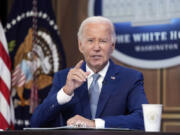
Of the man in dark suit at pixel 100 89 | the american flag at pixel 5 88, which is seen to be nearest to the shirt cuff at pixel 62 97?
the man in dark suit at pixel 100 89

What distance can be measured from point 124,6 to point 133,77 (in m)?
1.72

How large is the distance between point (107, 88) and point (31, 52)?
1981mm

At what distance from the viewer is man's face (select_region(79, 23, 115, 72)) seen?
2473mm

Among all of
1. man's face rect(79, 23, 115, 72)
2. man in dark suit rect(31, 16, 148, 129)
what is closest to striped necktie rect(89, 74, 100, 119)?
man in dark suit rect(31, 16, 148, 129)

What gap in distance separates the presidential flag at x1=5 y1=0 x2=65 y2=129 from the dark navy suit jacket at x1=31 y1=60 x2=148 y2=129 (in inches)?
63.5

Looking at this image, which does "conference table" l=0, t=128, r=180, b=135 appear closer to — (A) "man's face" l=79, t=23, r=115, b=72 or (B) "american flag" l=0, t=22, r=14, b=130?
(A) "man's face" l=79, t=23, r=115, b=72

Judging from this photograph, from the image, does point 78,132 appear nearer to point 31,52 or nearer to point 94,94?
point 94,94

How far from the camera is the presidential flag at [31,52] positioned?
13.8ft

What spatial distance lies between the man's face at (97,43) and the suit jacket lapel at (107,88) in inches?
3.8

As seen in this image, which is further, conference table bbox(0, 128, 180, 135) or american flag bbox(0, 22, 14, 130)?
american flag bbox(0, 22, 14, 130)

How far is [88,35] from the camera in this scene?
2.51 meters

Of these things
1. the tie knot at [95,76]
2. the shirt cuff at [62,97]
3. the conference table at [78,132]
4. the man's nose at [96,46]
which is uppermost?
the man's nose at [96,46]

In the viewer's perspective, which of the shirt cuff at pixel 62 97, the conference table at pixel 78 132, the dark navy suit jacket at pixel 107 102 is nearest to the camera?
the conference table at pixel 78 132

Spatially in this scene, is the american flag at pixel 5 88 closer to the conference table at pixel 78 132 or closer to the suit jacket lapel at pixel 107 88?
the suit jacket lapel at pixel 107 88
